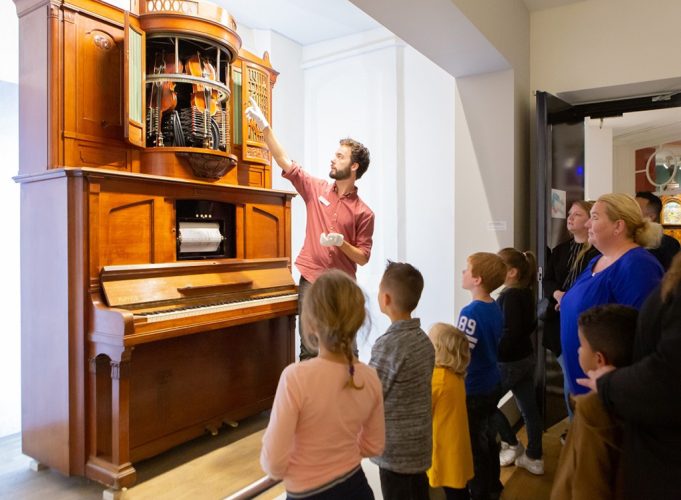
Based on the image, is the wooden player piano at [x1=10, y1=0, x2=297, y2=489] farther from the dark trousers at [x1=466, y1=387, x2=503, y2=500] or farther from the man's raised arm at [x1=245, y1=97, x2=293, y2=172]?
the dark trousers at [x1=466, y1=387, x2=503, y2=500]

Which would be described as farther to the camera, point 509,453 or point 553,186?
point 553,186


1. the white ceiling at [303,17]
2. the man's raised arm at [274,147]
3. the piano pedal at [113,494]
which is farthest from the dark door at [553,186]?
the piano pedal at [113,494]

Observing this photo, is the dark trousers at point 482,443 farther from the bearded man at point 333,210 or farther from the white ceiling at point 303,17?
the white ceiling at point 303,17

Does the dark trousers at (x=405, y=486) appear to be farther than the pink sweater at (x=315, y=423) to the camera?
Yes

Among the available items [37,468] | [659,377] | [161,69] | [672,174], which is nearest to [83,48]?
[161,69]

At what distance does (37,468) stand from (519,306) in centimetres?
257

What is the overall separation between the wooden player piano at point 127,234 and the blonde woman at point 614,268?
5.53 feet

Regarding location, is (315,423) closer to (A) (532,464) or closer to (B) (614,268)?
(B) (614,268)

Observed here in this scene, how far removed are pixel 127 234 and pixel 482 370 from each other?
5.91ft

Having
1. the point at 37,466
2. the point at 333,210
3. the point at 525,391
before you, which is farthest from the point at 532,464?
the point at 37,466

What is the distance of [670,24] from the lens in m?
3.13

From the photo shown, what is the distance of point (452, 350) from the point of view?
1.76m

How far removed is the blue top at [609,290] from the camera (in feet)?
5.57

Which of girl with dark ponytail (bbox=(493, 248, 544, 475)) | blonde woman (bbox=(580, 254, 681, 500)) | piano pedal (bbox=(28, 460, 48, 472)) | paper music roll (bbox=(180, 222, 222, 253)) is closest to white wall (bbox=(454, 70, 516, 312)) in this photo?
girl with dark ponytail (bbox=(493, 248, 544, 475))
